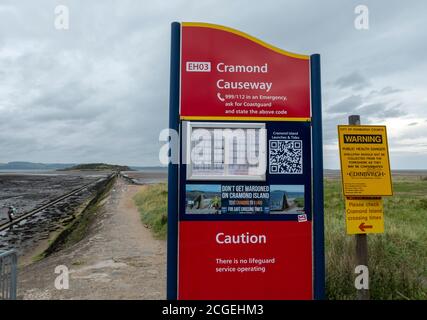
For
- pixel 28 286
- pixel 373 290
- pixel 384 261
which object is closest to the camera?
pixel 373 290

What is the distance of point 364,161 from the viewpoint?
446cm

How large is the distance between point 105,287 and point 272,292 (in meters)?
3.98

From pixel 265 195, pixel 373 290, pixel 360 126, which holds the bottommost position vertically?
pixel 373 290

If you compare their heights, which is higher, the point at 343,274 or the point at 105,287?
the point at 343,274

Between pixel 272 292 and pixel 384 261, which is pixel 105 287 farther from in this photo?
pixel 384 261

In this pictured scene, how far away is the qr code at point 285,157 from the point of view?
425 cm

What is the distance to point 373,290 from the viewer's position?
5629 millimetres

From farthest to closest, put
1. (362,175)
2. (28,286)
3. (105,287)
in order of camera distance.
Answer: (28,286)
(105,287)
(362,175)

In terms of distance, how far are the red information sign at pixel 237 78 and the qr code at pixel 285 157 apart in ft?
0.98

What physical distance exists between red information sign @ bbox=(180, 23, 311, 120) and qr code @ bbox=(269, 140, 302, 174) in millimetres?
298

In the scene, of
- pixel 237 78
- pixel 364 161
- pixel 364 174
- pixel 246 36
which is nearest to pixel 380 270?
pixel 364 174

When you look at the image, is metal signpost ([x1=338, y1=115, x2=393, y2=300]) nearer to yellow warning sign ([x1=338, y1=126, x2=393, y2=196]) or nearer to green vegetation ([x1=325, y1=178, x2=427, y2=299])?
yellow warning sign ([x1=338, y1=126, x2=393, y2=196])

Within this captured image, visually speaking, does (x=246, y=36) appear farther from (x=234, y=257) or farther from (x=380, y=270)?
(x=380, y=270)

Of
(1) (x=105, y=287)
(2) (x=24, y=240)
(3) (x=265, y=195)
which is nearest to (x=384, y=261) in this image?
(3) (x=265, y=195)
